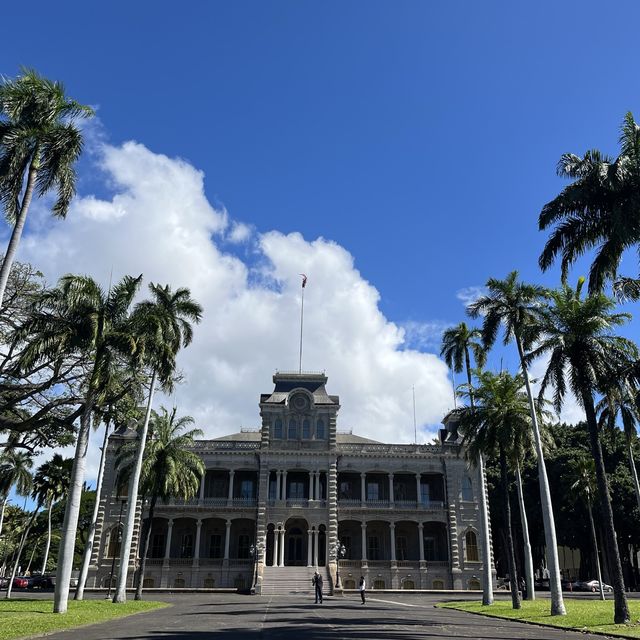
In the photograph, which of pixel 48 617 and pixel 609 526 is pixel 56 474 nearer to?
pixel 48 617

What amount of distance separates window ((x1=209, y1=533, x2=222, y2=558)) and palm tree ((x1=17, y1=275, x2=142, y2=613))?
32937mm

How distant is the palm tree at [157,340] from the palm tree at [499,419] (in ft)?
55.6

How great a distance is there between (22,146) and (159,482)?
24494 millimetres

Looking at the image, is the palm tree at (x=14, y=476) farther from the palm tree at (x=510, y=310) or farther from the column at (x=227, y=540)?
the palm tree at (x=510, y=310)

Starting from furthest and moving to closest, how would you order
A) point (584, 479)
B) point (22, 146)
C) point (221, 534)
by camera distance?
point (221, 534) → point (584, 479) → point (22, 146)

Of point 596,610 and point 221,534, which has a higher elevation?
point 221,534

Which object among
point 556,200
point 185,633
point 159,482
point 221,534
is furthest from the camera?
point 221,534

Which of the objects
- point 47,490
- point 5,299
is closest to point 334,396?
point 47,490

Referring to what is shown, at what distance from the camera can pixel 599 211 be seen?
72.0 feet

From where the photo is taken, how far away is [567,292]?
86.7 ft

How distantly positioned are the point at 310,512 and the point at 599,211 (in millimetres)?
39784

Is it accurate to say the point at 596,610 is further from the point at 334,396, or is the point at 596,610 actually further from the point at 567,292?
the point at 334,396

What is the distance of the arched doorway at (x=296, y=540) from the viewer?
5444cm

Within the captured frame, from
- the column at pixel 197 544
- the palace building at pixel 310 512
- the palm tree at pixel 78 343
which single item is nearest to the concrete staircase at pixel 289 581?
the palace building at pixel 310 512
